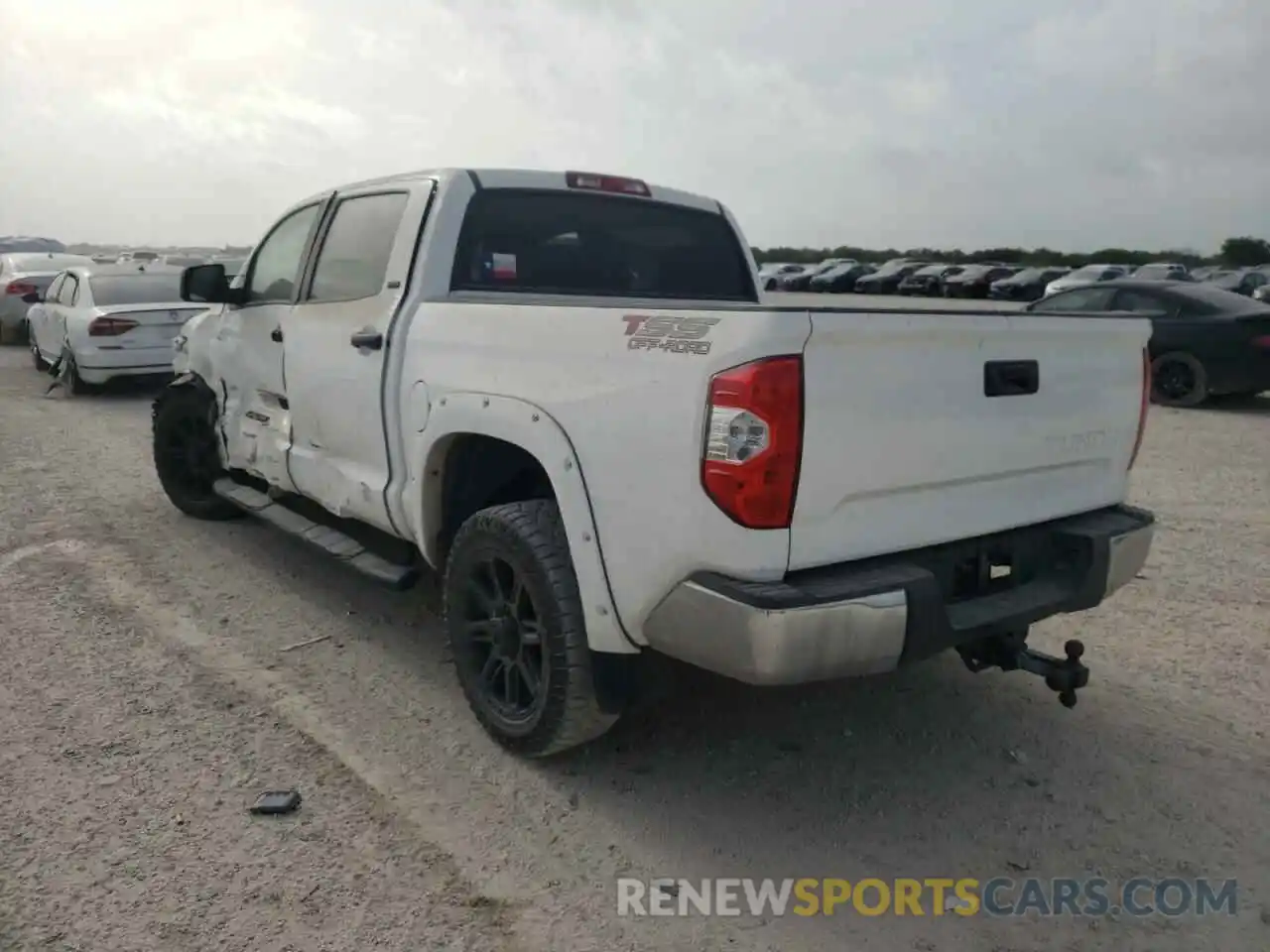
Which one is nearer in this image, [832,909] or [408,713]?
[832,909]

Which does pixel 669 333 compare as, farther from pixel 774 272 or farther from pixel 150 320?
pixel 774 272

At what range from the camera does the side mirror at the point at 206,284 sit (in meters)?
5.35

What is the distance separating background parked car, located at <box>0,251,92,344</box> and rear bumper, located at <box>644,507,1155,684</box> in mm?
17719

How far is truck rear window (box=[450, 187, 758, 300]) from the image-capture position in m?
4.23

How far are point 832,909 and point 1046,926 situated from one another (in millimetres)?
567

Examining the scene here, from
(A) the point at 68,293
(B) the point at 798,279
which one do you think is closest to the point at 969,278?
(B) the point at 798,279

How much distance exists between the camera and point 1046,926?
2746mm

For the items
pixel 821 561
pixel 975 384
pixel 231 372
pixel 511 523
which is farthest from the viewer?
pixel 231 372

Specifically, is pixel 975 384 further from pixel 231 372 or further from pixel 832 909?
pixel 231 372

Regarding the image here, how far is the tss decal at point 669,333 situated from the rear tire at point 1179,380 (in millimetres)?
10667

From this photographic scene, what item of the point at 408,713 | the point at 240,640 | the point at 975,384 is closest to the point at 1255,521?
the point at 975,384

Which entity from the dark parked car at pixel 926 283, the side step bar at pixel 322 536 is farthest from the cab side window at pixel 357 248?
the dark parked car at pixel 926 283

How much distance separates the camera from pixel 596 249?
453 cm

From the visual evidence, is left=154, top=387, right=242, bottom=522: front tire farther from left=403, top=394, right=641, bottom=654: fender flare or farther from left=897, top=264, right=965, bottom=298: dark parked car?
left=897, top=264, right=965, bottom=298: dark parked car
